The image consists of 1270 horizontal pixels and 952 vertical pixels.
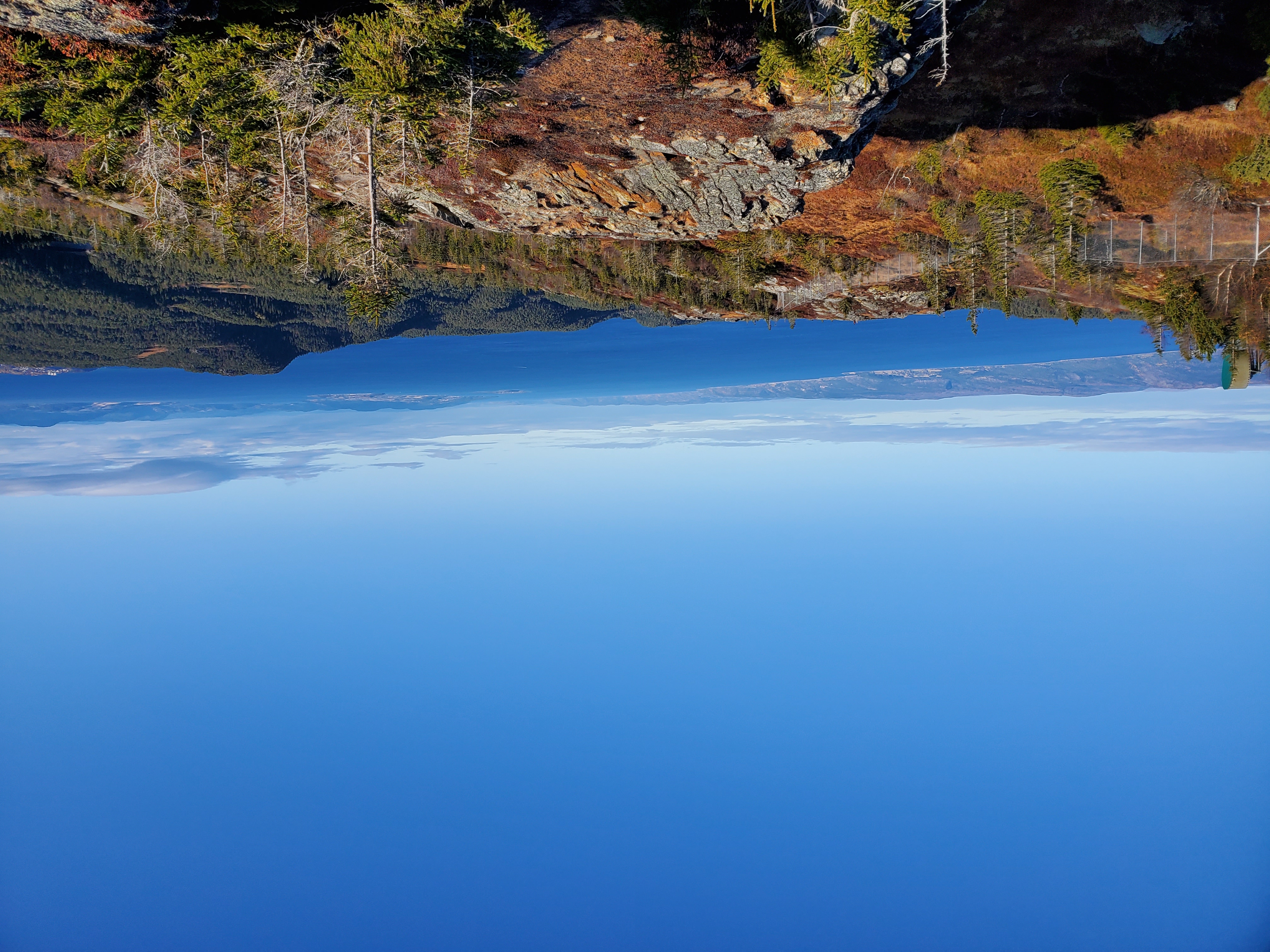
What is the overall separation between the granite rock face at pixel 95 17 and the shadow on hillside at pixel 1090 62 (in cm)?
2038

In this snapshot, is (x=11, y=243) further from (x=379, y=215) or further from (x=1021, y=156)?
(x=1021, y=156)

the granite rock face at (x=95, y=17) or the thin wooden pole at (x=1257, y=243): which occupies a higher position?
the granite rock face at (x=95, y=17)

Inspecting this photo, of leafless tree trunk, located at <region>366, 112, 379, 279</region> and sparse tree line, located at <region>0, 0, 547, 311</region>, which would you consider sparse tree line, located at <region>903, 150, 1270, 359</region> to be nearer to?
sparse tree line, located at <region>0, 0, 547, 311</region>

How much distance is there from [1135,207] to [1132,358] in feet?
566

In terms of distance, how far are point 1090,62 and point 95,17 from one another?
86.5ft

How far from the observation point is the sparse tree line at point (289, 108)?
1405cm

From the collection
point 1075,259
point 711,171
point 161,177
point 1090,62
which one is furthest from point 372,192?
point 1075,259

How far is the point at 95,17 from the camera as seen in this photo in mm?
12086

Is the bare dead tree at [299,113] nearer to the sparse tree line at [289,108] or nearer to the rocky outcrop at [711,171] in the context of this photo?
the sparse tree line at [289,108]

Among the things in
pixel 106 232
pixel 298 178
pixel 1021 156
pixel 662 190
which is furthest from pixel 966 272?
pixel 106 232

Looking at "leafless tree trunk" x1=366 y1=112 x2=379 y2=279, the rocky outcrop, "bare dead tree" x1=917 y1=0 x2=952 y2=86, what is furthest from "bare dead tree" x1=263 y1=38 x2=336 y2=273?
"bare dead tree" x1=917 y1=0 x2=952 y2=86

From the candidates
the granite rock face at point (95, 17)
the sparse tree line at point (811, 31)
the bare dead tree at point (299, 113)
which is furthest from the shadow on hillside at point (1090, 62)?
the granite rock face at point (95, 17)

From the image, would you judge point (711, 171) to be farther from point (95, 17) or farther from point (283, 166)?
point (95, 17)

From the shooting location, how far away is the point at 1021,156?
2372 cm
